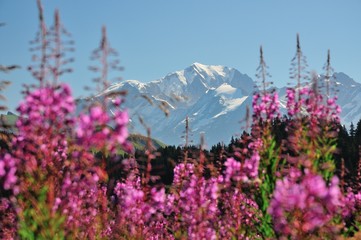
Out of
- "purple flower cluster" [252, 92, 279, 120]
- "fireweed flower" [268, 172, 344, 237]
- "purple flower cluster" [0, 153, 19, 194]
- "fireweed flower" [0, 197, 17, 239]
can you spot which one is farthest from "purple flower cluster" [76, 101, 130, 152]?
"purple flower cluster" [252, 92, 279, 120]

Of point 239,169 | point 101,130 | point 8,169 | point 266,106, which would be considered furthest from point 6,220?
point 266,106

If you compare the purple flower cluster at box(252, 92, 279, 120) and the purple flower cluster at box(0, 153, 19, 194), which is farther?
the purple flower cluster at box(252, 92, 279, 120)

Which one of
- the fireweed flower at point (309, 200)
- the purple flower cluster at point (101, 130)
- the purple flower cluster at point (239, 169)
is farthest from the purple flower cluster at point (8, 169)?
the purple flower cluster at point (239, 169)

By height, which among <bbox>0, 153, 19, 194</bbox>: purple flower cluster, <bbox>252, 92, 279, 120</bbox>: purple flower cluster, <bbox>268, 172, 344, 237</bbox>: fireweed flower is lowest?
<bbox>268, 172, 344, 237</bbox>: fireweed flower

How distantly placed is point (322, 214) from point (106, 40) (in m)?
2.99

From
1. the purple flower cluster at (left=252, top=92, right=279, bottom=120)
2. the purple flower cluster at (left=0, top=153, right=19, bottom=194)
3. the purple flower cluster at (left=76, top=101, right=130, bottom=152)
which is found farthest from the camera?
the purple flower cluster at (left=252, top=92, right=279, bottom=120)

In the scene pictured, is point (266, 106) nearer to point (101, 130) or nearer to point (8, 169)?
point (101, 130)

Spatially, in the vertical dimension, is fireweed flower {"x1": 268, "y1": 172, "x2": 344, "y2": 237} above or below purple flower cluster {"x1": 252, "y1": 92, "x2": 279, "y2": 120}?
below

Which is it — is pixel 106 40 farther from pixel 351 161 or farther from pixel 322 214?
pixel 351 161

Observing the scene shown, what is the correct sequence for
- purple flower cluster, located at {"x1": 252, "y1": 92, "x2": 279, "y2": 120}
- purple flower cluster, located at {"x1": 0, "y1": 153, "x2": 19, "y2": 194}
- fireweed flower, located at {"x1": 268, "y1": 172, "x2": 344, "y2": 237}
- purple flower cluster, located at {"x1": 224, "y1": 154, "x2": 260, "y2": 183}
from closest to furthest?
fireweed flower, located at {"x1": 268, "y1": 172, "x2": 344, "y2": 237}, purple flower cluster, located at {"x1": 0, "y1": 153, "x2": 19, "y2": 194}, purple flower cluster, located at {"x1": 224, "y1": 154, "x2": 260, "y2": 183}, purple flower cluster, located at {"x1": 252, "y1": 92, "x2": 279, "y2": 120}

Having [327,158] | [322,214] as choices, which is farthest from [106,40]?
[327,158]

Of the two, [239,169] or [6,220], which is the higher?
[239,169]

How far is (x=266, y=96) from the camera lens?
8.20 metres

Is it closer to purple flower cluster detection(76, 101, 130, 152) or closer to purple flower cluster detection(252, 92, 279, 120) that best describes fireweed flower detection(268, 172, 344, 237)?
purple flower cluster detection(76, 101, 130, 152)
